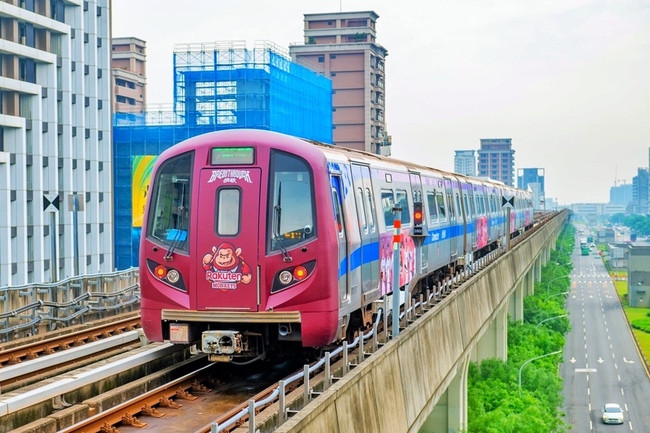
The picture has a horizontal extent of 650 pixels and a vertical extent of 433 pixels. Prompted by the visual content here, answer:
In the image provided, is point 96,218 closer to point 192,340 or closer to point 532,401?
point 532,401

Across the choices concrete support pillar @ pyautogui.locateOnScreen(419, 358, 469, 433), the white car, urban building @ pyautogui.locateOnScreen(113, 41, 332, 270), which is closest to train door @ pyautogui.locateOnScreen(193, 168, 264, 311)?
concrete support pillar @ pyautogui.locateOnScreen(419, 358, 469, 433)

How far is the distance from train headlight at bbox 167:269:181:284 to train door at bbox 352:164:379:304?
2.97 metres

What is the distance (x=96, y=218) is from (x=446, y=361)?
35077 mm

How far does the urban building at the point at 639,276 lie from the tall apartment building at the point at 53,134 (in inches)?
2325

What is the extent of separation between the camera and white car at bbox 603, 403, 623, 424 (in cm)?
4884

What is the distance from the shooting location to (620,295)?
104 m

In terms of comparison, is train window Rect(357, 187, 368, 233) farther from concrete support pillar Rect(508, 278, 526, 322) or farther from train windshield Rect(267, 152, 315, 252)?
concrete support pillar Rect(508, 278, 526, 322)

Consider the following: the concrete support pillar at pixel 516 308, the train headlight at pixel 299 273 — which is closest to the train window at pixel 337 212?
the train headlight at pixel 299 273

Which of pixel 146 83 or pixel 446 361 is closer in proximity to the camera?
pixel 446 361

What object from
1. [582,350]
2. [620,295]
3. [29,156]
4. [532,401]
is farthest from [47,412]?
[620,295]

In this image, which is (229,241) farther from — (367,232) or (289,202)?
(367,232)

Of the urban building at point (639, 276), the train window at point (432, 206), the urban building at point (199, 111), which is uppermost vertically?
the urban building at point (199, 111)

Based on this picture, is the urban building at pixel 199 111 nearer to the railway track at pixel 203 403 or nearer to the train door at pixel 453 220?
the train door at pixel 453 220

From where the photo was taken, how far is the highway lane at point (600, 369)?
51.1 meters
